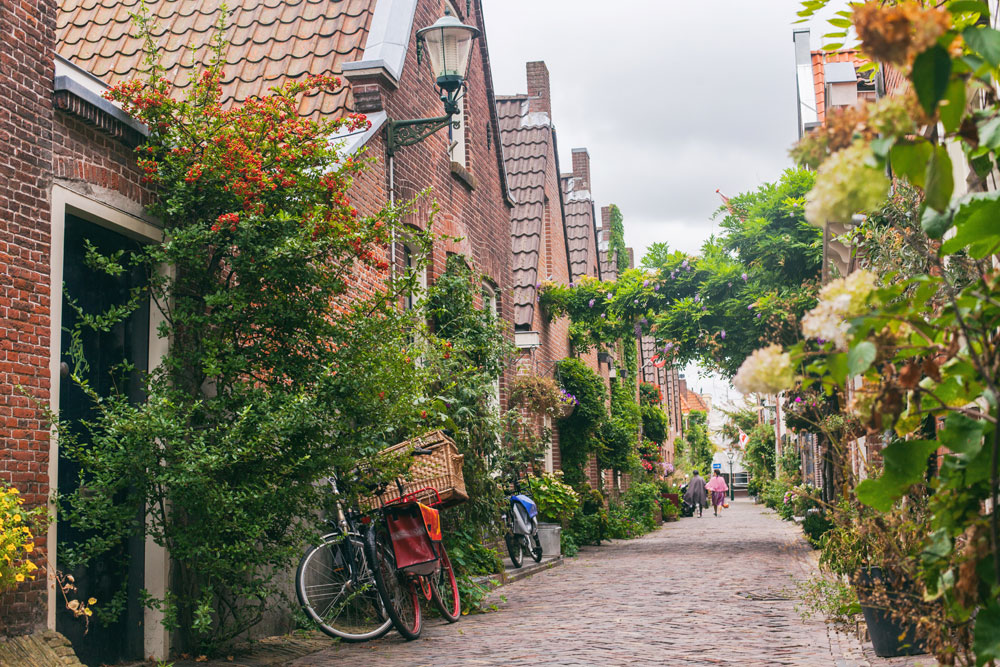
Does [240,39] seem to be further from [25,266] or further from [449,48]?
[25,266]

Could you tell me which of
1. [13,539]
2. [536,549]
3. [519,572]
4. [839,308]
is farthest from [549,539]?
[839,308]

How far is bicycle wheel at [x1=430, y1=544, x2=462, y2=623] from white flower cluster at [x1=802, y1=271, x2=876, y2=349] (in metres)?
6.70

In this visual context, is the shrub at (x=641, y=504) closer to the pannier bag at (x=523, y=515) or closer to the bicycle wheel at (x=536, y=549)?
the bicycle wheel at (x=536, y=549)

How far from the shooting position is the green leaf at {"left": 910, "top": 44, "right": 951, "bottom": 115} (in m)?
1.96

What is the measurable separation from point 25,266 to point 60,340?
0.58m

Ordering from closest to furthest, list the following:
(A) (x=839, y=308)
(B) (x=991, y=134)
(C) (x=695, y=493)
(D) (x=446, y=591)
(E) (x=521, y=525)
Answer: (B) (x=991, y=134) → (A) (x=839, y=308) → (D) (x=446, y=591) → (E) (x=521, y=525) → (C) (x=695, y=493)

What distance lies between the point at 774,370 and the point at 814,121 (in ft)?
56.7

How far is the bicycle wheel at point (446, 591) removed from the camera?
8.60 m

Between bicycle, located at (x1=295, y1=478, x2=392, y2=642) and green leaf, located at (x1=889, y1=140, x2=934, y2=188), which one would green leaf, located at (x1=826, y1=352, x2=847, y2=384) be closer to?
green leaf, located at (x1=889, y1=140, x2=934, y2=188)

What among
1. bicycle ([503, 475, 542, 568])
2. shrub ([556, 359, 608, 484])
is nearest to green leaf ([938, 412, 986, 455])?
bicycle ([503, 475, 542, 568])

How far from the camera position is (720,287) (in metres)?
16.2

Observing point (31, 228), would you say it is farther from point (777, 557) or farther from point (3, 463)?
point (777, 557)

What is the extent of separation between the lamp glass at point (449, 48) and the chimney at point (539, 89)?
A: 15041 mm

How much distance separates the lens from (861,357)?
213 cm
